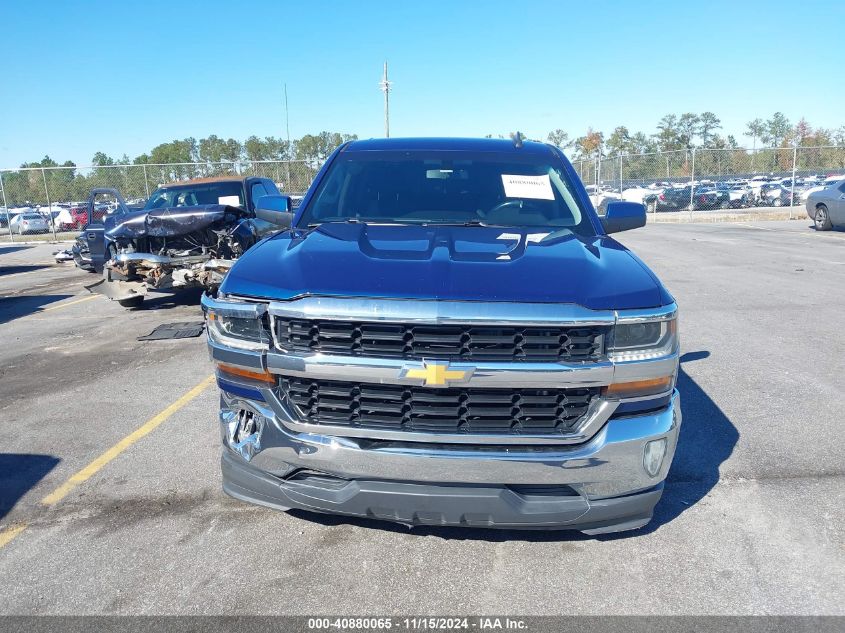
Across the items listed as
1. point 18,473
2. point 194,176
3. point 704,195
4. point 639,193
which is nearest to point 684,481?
point 18,473

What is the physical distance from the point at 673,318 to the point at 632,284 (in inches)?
8.6

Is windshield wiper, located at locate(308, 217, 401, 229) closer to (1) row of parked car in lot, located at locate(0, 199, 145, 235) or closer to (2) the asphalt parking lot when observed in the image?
(2) the asphalt parking lot

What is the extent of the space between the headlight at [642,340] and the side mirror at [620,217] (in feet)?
5.07

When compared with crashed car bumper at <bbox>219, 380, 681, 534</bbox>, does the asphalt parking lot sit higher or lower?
lower

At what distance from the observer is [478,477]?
2.64 m

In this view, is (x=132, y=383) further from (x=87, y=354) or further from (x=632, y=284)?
(x=632, y=284)

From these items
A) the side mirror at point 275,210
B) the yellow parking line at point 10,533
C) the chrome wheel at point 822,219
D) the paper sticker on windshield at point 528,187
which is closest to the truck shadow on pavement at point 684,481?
the yellow parking line at point 10,533

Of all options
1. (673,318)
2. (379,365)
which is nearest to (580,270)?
(673,318)

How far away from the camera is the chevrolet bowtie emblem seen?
8.55 ft

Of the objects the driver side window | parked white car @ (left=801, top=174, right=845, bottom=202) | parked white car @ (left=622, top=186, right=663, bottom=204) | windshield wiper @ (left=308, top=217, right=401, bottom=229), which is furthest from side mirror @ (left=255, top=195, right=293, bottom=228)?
parked white car @ (left=622, top=186, right=663, bottom=204)

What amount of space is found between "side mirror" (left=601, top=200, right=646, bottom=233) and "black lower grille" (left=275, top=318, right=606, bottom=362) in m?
1.76

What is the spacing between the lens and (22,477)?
404 centimetres

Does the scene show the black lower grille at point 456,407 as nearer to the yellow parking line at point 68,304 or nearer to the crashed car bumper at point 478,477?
the crashed car bumper at point 478,477

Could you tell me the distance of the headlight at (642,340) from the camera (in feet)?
8.87
